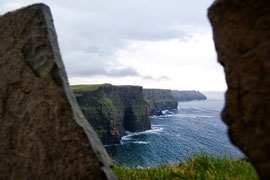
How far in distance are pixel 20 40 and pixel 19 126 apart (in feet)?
6.19

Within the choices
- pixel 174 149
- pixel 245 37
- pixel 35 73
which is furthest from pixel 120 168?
pixel 174 149

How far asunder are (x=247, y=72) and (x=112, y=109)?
3574 inches

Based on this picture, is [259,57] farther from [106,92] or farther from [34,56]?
[106,92]

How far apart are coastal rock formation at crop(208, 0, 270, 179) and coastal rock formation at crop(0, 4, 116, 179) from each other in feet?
8.65

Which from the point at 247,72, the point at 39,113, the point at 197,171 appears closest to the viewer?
the point at 247,72

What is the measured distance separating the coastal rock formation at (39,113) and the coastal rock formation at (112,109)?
79722mm

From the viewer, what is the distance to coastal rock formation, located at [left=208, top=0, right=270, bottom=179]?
3.71 metres

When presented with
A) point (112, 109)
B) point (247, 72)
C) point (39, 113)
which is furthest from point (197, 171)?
point (112, 109)

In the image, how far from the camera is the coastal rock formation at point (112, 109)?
87500mm

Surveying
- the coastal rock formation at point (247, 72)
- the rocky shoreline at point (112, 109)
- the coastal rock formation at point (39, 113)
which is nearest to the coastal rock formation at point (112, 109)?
the rocky shoreline at point (112, 109)

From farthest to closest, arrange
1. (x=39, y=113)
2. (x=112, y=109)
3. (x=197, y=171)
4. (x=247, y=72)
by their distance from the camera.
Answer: (x=112, y=109) → (x=197, y=171) → (x=39, y=113) → (x=247, y=72)

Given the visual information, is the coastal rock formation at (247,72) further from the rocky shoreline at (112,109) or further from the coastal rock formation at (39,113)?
the rocky shoreline at (112,109)

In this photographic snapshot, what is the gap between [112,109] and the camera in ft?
308

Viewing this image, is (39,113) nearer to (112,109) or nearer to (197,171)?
(197,171)
